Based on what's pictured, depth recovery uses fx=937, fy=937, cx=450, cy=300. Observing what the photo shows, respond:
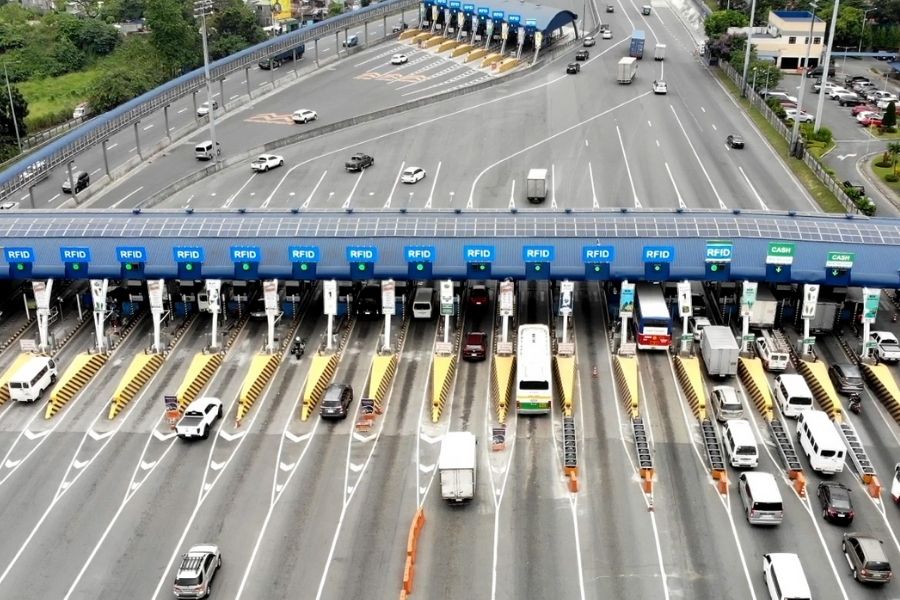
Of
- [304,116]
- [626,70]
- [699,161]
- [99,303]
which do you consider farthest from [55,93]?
[699,161]

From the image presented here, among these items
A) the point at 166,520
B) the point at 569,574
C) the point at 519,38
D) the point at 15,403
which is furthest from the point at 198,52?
the point at 569,574

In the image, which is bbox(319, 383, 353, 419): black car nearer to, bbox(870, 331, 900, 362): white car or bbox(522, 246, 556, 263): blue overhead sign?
bbox(522, 246, 556, 263): blue overhead sign

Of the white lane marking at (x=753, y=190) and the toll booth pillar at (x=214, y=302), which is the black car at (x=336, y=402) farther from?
the white lane marking at (x=753, y=190)

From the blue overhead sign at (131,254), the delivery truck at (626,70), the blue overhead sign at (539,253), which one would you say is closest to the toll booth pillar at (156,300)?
the blue overhead sign at (131,254)

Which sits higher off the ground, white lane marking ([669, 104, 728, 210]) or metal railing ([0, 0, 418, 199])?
metal railing ([0, 0, 418, 199])

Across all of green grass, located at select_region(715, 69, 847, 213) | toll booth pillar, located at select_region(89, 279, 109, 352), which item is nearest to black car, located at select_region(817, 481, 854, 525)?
green grass, located at select_region(715, 69, 847, 213)

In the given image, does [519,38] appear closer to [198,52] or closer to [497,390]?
[198,52]
